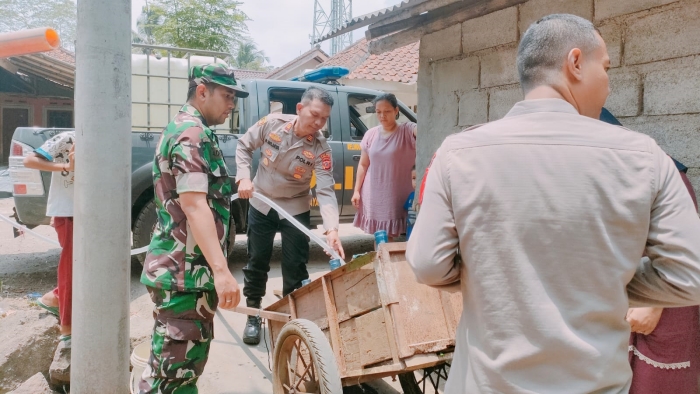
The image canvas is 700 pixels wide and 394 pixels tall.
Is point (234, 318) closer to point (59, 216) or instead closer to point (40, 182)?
point (59, 216)

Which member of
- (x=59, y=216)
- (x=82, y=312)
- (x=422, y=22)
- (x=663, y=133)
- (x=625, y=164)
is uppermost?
(x=422, y=22)

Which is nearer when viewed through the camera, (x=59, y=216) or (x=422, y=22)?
(x=59, y=216)

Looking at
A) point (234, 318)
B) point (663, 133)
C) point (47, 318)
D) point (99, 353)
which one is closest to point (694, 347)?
point (663, 133)

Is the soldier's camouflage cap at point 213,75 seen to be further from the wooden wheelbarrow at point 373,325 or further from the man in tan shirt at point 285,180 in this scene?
the man in tan shirt at point 285,180

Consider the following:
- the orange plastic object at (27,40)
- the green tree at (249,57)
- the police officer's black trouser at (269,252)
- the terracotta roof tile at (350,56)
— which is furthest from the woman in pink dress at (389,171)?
the green tree at (249,57)

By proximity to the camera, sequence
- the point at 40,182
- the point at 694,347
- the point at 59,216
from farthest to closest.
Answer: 1. the point at 40,182
2. the point at 59,216
3. the point at 694,347

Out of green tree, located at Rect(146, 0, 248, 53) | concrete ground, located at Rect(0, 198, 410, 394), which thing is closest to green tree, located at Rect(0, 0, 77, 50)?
green tree, located at Rect(146, 0, 248, 53)

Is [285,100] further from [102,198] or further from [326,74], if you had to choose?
[102,198]

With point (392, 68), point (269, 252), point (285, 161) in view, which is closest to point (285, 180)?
point (285, 161)

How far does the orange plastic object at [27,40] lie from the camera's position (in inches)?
61.5

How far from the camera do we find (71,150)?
3.52 m

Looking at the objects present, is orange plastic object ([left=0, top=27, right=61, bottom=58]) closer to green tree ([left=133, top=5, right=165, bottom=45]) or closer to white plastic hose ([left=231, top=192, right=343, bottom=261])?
white plastic hose ([left=231, top=192, right=343, bottom=261])

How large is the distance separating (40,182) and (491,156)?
4.60 metres

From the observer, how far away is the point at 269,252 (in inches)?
148
